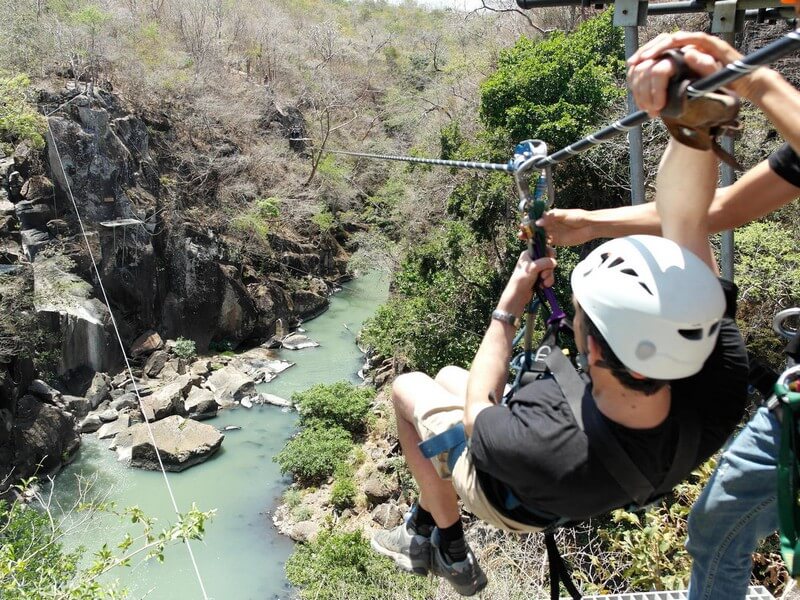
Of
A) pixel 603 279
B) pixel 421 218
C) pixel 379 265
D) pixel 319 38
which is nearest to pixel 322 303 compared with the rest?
pixel 379 265

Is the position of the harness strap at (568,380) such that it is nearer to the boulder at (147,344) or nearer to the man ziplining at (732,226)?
the man ziplining at (732,226)

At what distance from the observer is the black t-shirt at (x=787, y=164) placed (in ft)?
5.06

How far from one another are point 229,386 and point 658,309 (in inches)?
564

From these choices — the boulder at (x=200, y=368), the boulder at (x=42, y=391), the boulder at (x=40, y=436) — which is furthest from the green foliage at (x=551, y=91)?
the boulder at (x=42, y=391)

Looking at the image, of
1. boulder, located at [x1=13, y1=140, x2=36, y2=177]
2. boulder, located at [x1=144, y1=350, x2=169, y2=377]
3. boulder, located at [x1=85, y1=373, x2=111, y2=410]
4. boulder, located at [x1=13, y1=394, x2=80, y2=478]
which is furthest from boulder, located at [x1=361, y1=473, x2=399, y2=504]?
boulder, located at [x1=13, y1=140, x2=36, y2=177]

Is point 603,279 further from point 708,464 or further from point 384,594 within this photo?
point 384,594

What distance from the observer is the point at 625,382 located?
145 cm

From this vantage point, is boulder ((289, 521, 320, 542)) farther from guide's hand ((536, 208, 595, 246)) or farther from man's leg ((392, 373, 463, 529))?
guide's hand ((536, 208, 595, 246))

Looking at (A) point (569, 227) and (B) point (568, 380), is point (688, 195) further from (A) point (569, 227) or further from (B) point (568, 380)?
(B) point (568, 380)

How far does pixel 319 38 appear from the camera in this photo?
28938mm

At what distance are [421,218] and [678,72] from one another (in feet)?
46.1

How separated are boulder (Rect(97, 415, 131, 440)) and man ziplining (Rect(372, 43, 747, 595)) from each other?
499 inches

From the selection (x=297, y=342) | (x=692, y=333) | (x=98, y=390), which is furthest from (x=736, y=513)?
(x=297, y=342)

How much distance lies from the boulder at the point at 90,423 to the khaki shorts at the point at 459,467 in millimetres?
12717
